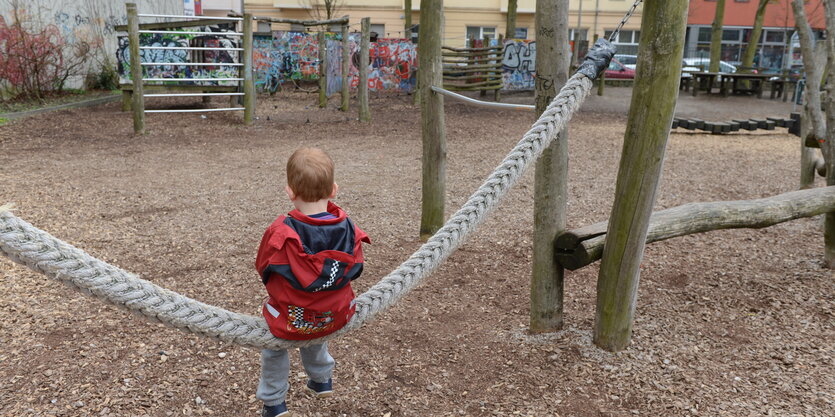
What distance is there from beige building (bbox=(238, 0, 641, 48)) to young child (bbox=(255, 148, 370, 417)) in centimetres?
2902

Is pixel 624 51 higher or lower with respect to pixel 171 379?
higher

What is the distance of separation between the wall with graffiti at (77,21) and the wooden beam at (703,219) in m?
12.3

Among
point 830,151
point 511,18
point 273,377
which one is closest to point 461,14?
point 511,18

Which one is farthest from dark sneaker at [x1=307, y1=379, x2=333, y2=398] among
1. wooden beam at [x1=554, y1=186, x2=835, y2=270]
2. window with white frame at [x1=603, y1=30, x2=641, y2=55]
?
window with white frame at [x1=603, y1=30, x2=641, y2=55]

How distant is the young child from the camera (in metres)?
2.04

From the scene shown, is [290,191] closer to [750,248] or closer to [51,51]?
[750,248]

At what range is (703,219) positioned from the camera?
3471 mm

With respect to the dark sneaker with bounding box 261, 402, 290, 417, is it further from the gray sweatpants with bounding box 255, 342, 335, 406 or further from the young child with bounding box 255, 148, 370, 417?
the young child with bounding box 255, 148, 370, 417

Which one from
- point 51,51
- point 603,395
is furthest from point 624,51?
point 603,395

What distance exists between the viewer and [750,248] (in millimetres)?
4633

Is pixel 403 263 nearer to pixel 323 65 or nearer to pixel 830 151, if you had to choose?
pixel 830 151

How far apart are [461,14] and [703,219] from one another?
1196 inches

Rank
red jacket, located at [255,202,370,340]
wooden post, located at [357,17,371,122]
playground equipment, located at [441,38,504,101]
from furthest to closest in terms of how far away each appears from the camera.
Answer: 1. playground equipment, located at [441,38,504,101]
2. wooden post, located at [357,17,371,122]
3. red jacket, located at [255,202,370,340]

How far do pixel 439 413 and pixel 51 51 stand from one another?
11.9 m
